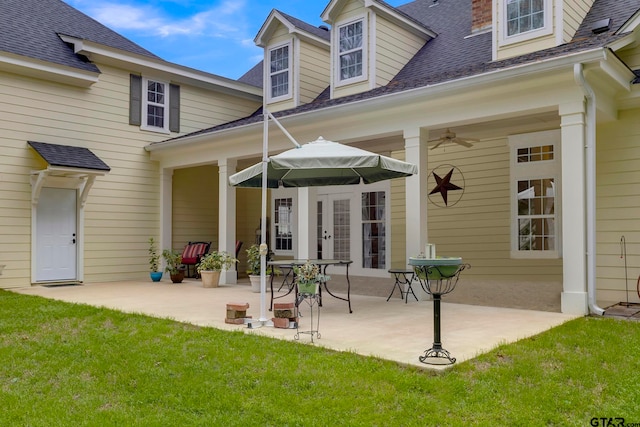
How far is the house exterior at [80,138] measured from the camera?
9977 millimetres

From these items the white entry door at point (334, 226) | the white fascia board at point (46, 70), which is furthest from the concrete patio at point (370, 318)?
the white fascia board at point (46, 70)

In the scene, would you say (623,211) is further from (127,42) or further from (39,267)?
(127,42)

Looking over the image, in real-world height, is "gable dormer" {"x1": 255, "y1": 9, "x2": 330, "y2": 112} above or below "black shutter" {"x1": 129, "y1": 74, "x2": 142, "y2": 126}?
above

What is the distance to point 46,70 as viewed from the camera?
32.9 ft

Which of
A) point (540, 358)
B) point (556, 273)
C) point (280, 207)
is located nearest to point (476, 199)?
point (556, 273)

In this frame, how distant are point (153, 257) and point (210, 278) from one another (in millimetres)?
2331

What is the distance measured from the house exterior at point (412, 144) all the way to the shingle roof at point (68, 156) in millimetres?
269

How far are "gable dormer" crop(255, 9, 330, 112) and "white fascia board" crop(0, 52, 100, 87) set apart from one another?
3.68 m

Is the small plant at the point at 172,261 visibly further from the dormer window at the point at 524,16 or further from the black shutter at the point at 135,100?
the dormer window at the point at 524,16

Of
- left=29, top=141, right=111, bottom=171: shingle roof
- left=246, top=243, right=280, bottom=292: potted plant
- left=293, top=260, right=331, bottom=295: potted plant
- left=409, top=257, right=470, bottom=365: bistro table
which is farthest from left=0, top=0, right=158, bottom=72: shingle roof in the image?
left=409, top=257, right=470, bottom=365: bistro table

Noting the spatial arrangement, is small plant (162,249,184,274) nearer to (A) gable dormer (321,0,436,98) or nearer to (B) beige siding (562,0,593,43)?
(A) gable dormer (321,0,436,98)

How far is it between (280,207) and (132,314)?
305 inches

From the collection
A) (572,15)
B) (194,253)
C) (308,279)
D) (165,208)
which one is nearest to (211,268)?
(194,253)

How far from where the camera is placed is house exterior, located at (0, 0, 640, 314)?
6.93 m
